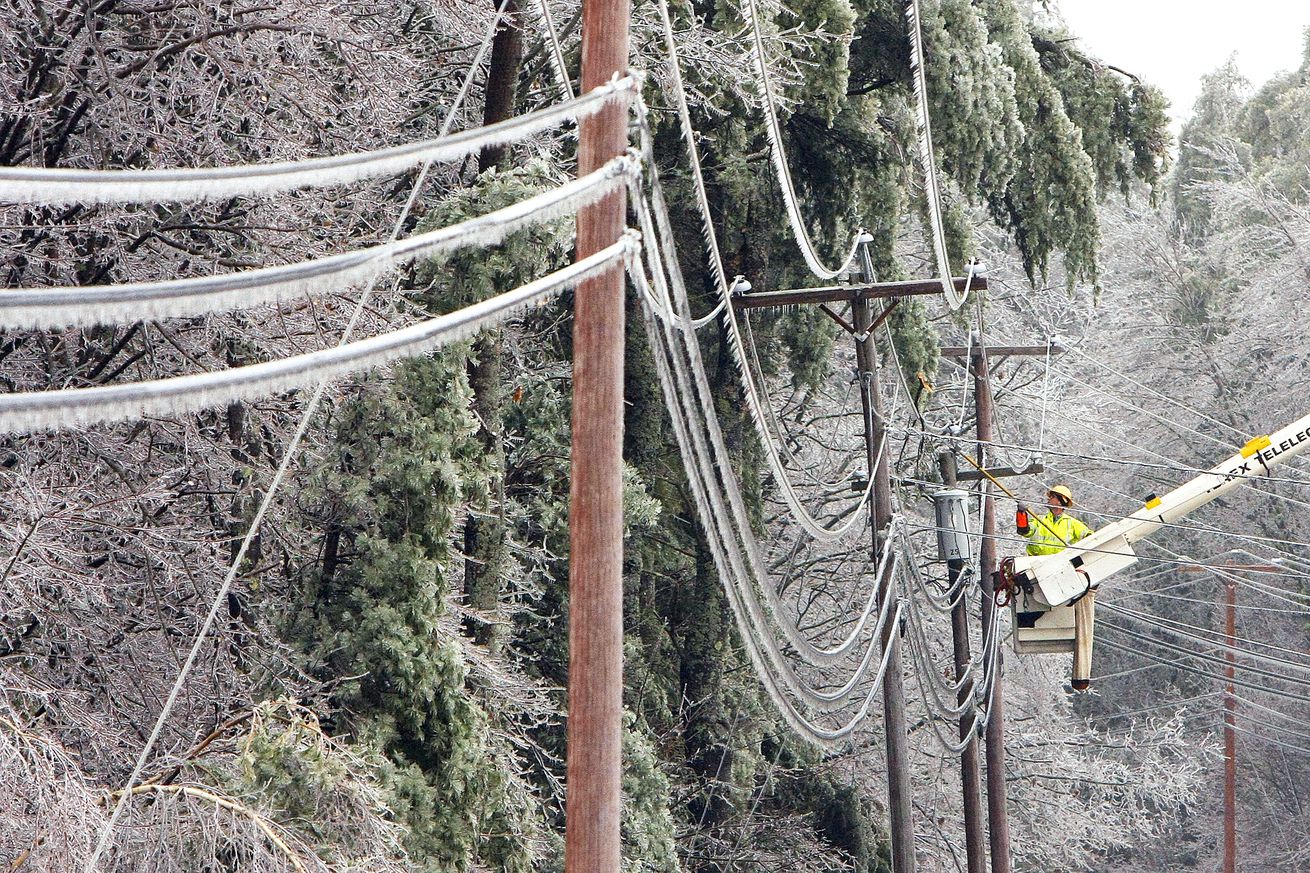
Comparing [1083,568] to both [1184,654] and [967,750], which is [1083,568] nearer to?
[967,750]

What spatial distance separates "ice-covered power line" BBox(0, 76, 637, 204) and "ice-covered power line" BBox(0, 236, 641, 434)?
0.42 metres

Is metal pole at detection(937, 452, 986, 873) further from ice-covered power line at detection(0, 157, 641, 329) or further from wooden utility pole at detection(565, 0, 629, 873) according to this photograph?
ice-covered power line at detection(0, 157, 641, 329)

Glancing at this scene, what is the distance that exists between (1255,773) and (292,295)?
39297mm

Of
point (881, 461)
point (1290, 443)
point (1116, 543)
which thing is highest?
point (1290, 443)

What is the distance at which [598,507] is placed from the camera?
5781 mm

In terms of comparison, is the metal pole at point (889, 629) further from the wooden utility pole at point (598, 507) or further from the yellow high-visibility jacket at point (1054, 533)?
the wooden utility pole at point (598, 507)

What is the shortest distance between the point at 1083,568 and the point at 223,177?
1388cm

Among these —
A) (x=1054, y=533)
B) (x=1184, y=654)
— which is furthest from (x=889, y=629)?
(x=1184, y=654)

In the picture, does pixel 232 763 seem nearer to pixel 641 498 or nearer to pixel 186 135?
pixel 186 135

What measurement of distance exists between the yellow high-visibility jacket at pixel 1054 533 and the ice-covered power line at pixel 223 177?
475 inches

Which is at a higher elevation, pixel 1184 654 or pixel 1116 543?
pixel 1116 543

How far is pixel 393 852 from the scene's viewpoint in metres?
8.51

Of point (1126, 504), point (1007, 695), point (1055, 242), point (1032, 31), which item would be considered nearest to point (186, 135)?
point (1055, 242)

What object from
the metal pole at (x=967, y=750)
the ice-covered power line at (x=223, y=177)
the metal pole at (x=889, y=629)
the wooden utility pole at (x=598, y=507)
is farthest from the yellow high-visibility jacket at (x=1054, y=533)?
the ice-covered power line at (x=223, y=177)
